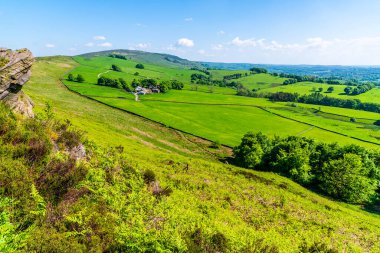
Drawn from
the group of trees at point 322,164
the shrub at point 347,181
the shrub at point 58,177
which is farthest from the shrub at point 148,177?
the shrub at point 347,181

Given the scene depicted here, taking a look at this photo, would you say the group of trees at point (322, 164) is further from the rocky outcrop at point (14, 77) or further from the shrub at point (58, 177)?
the rocky outcrop at point (14, 77)

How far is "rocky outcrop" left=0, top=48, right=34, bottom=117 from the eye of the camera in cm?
3022

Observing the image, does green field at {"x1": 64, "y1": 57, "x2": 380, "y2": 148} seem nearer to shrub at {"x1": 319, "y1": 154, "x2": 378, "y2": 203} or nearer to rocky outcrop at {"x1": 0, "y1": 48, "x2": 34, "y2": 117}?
shrub at {"x1": 319, "y1": 154, "x2": 378, "y2": 203}

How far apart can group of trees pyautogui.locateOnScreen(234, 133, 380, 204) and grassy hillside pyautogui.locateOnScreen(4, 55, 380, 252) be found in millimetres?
22826

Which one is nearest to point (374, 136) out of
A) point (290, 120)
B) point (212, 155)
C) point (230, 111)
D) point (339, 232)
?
point (290, 120)

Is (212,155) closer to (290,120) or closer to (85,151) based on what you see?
(85,151)

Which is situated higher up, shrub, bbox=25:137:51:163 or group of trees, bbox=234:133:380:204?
shrub, bbox=25:137:51:163

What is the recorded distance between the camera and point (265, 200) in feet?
136

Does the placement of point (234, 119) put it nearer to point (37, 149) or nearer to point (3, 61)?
point (3, 61)

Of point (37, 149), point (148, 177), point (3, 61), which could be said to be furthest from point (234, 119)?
point (37, 149)

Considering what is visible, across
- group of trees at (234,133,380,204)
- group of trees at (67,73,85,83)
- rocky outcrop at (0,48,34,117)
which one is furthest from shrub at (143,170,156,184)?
group of trees at (67,73,85,83)

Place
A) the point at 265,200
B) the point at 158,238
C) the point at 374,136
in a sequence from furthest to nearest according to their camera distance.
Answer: the point at 374,136
the point at 265,200
the point at 158,238

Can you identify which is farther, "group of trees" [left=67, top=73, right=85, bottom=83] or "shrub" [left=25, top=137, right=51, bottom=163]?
"group of trees" [left=67, top=73, right=85, bottom=83]

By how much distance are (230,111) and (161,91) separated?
218 feet
